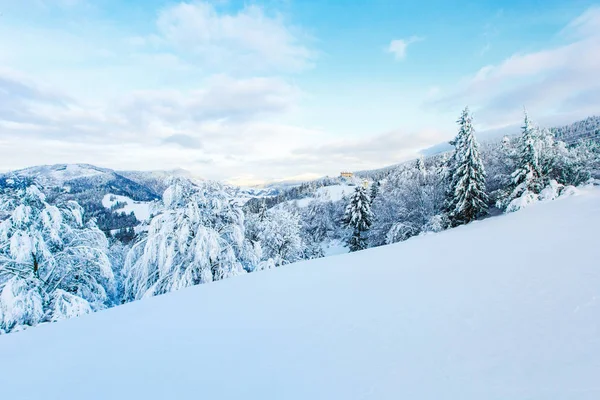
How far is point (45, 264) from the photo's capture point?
27.8ft

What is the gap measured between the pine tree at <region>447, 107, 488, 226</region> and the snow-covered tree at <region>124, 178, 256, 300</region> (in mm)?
15000

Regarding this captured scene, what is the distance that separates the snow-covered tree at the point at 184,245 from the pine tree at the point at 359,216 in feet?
48.0

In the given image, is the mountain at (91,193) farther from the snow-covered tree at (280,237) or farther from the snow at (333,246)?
the snow at (333,246)

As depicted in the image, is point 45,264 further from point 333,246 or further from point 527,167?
point 333,246

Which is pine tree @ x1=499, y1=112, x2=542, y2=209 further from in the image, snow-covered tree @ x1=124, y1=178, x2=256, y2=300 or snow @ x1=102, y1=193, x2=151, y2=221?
snow @ x1=102, y1=193, x2=151, y2=221

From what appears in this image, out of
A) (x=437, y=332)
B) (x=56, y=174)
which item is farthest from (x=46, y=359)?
(x=56, y=174)

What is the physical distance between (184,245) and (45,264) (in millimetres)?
4105

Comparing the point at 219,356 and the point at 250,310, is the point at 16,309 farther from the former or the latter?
the point at 219,356

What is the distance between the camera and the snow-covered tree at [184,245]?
929 cm

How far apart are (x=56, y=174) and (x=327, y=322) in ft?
867

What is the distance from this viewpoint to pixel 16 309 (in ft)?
23.2

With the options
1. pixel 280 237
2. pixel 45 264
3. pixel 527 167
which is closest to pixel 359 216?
pixel 280 237

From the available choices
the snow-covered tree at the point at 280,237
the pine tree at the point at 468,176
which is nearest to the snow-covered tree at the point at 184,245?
the snow-covered tree at the point at 280,237

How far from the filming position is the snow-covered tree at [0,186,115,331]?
24.3 ft
